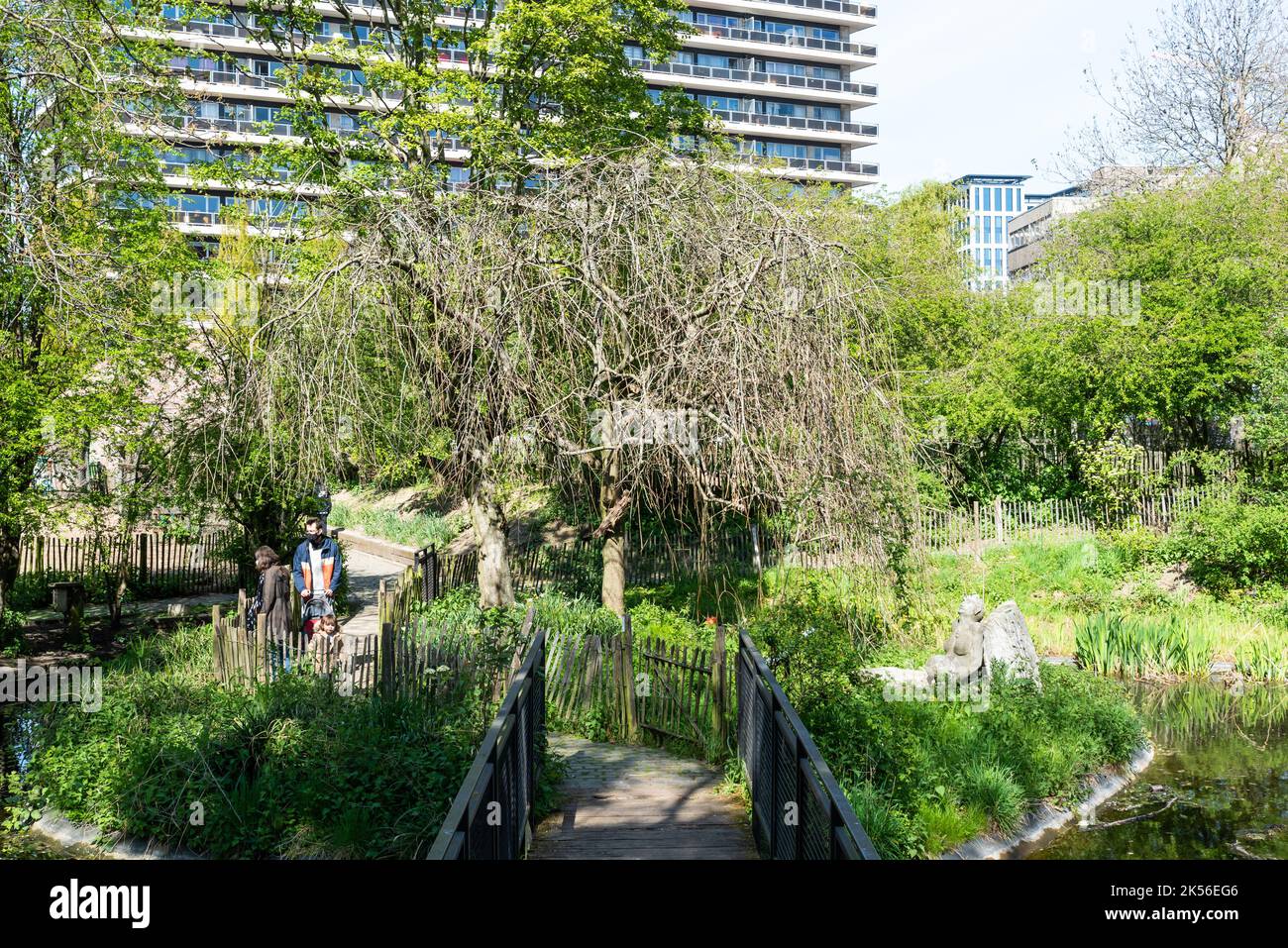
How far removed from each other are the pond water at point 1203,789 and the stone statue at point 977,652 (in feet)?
5.97

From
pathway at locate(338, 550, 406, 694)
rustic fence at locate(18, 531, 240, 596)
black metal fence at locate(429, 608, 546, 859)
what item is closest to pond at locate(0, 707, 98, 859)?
pathway at locate(338, 550, 406, 694)

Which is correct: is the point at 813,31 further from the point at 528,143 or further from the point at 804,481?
the point at 804,481

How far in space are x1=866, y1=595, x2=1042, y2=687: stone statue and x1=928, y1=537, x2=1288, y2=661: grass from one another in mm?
1924

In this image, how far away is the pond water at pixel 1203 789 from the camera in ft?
29.9

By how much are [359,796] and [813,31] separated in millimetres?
67836

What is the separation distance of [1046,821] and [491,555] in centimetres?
845

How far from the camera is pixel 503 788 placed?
217 inches

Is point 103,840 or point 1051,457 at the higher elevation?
point 1051,457

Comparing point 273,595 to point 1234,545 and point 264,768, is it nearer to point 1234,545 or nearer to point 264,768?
point 264,768

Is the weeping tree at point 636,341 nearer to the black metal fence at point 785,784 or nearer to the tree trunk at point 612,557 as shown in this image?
the tree trunk at point 612,557

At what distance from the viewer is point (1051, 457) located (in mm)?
25125

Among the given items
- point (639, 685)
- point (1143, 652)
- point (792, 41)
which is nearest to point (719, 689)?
point (639, 685)
